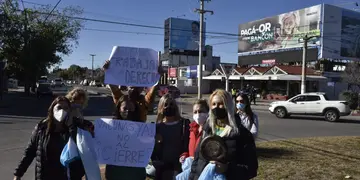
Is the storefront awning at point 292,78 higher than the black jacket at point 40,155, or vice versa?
the storefront awning at point 292,78

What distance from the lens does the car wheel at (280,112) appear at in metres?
21.7

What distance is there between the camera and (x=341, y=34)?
54.5 m

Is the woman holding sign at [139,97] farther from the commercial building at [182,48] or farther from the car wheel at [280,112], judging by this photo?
the commercial building at [182,48]

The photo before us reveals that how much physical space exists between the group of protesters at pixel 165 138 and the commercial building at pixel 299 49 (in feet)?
120

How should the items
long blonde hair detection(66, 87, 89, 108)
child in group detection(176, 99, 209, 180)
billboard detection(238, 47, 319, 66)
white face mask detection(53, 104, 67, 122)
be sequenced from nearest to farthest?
1. white face mask detection(53, 104, 67, 122)
2. child in group detection(176, 99, 209, 180)
3. long blonde hair detection(66, 87, 89, 108)
4. billboard detection(238, 47, 319, 66)

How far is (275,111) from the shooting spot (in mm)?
22062

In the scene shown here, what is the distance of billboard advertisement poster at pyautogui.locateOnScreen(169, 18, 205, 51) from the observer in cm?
8247

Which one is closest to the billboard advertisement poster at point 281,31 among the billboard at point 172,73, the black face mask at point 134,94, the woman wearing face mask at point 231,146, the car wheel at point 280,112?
the billboard at point 172,73

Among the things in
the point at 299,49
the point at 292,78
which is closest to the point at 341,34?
the point at 299,49

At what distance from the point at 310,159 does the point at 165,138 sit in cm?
528

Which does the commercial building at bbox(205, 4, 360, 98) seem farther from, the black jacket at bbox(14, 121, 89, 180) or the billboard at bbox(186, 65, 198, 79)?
the black jacket at bbox(14, 121, 89, 180)

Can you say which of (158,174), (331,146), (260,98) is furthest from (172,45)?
(158,174)

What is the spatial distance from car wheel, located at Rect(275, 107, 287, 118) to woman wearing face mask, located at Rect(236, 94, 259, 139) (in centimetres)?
1670

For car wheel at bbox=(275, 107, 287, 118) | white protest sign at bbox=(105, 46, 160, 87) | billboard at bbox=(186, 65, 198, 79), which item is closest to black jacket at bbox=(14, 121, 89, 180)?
white protest sign at bbox=(105, 46, 160, 87)
